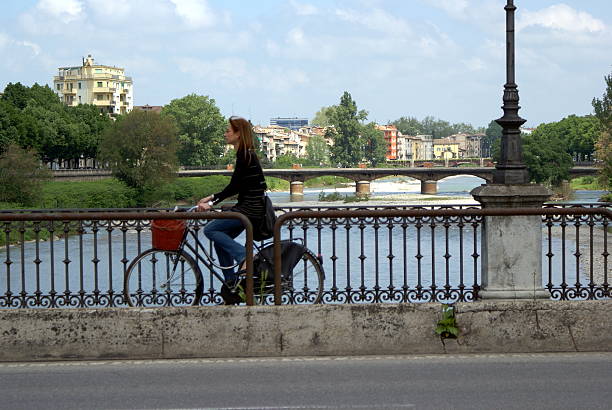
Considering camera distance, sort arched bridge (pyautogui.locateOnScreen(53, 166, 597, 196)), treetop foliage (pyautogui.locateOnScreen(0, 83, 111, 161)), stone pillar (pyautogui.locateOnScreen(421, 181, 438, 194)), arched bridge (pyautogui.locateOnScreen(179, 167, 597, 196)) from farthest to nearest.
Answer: stone pillar (pyautogui.locateOnScreen(421, 181, 438, 194))
arched bridge (pyautogui.locateOnScreen(179, 167, 597, 196))
arched bridge (pyautogui.locateOnScreen(53, 166, 597, 196))
treetop foliage (pyautogui.locateOnScreen(0, 83, 111, 161))

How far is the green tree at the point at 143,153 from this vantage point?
276 ft

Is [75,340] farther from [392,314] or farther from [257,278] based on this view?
[392,314]

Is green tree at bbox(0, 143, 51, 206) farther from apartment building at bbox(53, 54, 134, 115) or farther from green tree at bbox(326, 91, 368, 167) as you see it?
apartment building at bbox(53, 54, 134, 115)

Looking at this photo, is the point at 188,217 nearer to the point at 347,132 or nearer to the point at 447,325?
the point at 447,325

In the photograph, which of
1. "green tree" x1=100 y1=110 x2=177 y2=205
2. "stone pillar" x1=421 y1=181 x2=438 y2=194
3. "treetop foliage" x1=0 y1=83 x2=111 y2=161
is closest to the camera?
"green tree" x1=100 y1=110 x2=177 y2=205

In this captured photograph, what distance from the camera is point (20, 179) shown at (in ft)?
210

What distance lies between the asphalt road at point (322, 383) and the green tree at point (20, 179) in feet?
188

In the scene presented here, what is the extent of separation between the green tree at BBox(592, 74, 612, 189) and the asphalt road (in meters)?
63.3

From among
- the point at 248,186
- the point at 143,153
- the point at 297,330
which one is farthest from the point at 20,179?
the point at 297,330

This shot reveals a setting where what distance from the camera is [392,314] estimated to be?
805 centimetres

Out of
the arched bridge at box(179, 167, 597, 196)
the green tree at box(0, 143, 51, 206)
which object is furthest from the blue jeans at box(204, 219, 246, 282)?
the arched bridge at box(179, 167, 597, 196)

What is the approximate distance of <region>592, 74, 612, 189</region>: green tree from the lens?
7050 cm

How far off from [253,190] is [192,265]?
85cm

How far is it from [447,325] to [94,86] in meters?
186
